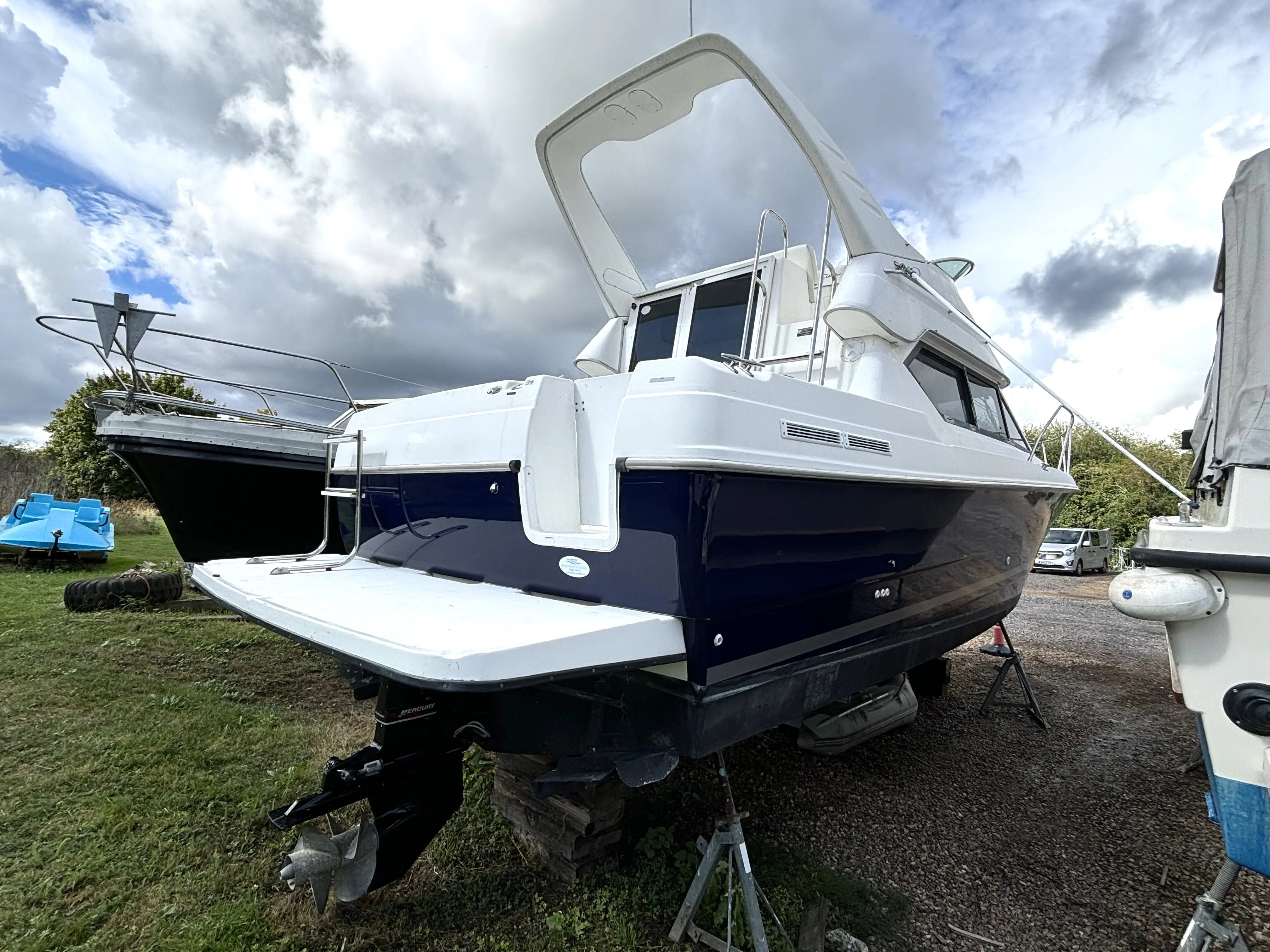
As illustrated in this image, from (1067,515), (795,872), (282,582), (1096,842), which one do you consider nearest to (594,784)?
(795,872)

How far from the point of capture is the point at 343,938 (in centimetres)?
201

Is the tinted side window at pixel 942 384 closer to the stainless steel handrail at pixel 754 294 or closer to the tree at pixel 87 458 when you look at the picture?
the stainless steel handrail at pixel 754 294

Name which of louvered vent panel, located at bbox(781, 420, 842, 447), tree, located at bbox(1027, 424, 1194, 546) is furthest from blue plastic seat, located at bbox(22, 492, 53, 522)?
tree, located at bbox(1027, 424, 1194, 546)

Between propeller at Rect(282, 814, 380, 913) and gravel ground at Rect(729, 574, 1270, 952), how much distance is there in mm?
1691

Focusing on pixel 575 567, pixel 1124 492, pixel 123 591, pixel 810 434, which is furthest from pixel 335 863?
pixel 1124 492

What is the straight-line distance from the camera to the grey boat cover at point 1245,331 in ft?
6.54

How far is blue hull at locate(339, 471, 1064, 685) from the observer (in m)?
1.86

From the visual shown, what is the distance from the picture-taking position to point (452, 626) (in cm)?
165

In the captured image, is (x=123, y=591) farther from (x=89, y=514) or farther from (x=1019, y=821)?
(x=1019, y=821)

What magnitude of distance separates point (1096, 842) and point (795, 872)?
60.0 inches

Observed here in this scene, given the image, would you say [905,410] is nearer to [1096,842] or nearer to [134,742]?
[1096,842]

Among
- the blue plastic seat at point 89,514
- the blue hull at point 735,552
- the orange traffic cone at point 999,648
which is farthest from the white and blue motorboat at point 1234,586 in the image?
the blue plastic seat at point 89,514

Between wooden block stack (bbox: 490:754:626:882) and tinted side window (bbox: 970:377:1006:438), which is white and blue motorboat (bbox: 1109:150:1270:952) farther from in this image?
wooden block stack (bbox: 490:754:626:882)

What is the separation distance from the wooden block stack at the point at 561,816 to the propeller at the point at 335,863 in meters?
0.61
